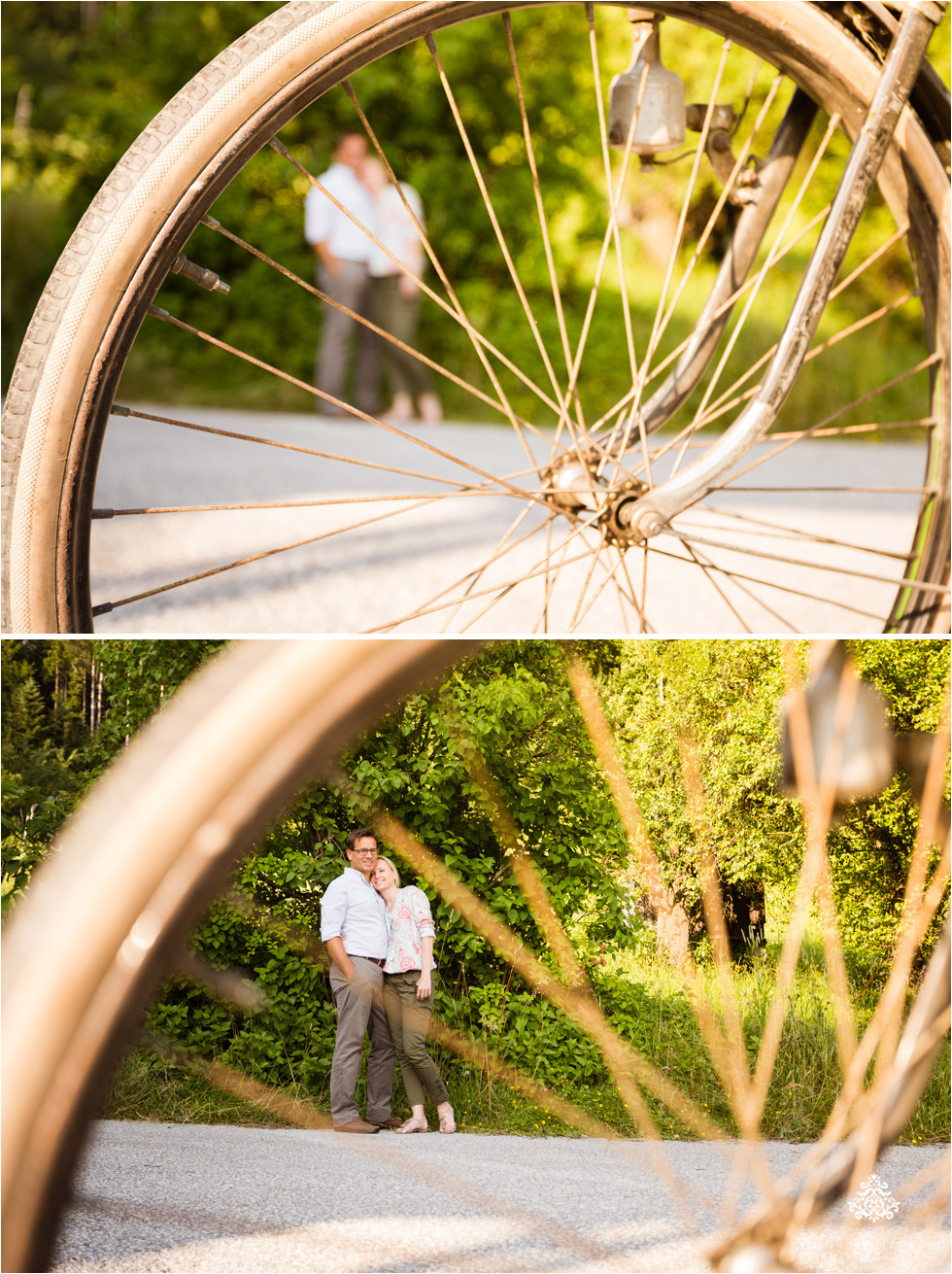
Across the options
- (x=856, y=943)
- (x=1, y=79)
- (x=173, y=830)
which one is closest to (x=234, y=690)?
(x=173, y=830)

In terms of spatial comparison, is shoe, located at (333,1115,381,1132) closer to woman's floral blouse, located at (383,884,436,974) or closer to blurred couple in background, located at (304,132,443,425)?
woman's floral blouse, located at (383,884,436,974)

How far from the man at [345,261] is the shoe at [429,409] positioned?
0.76 ft

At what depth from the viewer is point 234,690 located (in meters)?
0.32

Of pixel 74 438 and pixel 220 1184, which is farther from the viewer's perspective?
pixel 220 1184

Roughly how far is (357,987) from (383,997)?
53mm

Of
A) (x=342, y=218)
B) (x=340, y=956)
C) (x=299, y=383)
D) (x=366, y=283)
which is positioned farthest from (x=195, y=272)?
(x=366, y=283)

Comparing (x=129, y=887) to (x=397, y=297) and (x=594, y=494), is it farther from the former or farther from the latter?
(x=397, y=297)

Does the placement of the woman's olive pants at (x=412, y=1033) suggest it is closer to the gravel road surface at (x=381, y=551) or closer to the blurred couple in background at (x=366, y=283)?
the gravel road surface at (x=381, y=551)

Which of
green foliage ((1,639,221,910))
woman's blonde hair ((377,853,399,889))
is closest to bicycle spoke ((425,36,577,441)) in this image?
green foliage ((1,639,221,910))

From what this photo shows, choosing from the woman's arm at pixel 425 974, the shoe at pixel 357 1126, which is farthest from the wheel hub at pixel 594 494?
the shoe at pixel 357 1126

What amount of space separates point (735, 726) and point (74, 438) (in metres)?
0.92

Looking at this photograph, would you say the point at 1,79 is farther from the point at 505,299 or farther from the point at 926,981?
the point at 926,981

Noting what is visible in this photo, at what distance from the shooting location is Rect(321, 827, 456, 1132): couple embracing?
1687 millimetres

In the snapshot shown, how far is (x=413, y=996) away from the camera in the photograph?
1.79 meters
